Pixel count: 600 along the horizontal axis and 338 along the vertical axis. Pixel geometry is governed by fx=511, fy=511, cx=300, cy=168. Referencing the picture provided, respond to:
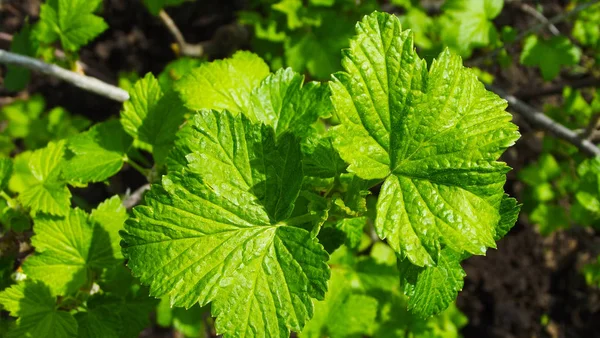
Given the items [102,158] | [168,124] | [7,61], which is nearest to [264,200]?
[168,124]

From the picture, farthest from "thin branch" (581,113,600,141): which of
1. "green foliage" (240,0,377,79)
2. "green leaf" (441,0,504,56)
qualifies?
"green foliage" (240,0,377,79)

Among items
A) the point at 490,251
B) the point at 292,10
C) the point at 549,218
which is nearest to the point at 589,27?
the point at 549,218

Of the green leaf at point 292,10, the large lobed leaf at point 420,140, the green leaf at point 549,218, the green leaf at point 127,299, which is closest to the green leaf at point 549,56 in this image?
the green leaf at point 549,218

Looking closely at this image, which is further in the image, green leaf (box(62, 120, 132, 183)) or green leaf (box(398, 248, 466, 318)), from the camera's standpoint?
green leaf (box(62, 120, 132, 183))

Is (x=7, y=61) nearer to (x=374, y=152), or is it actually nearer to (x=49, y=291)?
(x=49, y=291)

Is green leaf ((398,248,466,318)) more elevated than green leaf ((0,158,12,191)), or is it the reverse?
green leaf ((0,158,12,191))

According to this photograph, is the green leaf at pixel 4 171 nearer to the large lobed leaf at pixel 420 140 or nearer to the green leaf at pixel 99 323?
the green leaf at pixel 99 323

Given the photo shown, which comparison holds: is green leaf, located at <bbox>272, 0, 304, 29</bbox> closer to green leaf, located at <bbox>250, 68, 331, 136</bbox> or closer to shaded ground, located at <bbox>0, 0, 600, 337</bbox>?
green leaf, located at <bbox>250, 68, 331, 136</bbox>

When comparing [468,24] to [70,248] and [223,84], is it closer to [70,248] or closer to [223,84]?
[223,84]
